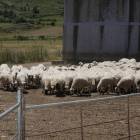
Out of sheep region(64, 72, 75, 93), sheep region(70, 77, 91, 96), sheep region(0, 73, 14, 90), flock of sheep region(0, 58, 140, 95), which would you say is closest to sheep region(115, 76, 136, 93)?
flock of sheep region(0, 58, 140, 95)

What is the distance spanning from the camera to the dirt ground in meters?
7.90

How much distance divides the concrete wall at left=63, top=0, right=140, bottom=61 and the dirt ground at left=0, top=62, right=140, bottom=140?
39.9ft

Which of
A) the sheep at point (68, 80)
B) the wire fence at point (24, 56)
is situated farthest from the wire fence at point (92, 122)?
the wire fence at point (24, 56)

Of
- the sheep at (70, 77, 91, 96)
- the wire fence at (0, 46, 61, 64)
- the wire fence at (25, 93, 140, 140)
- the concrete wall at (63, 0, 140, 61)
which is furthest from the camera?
the wire fence at (0, 46, 61, 64)

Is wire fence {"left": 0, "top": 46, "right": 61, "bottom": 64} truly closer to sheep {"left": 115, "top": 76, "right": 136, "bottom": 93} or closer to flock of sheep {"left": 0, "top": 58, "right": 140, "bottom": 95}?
flock of sheep {"left": 0, "top": 58, "right": 140, "bottom": 95}

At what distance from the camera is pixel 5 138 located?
7.59m

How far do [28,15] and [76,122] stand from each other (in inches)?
4290

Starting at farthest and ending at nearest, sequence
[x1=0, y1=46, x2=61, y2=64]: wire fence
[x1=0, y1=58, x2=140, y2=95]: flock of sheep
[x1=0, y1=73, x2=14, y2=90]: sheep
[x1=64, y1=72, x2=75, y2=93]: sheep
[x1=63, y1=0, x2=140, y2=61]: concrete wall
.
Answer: [x1=0, y1=46, x2=61, y2=64]: wire fence → [x1=63, y1=0, x2=140, y2=61]: concrete wall → [x1=0, y1=73, x2=14, y2=90]: sheep → [x1=64, y1=72, x2=75, y2=93]: sheep → [x1=0, y1=58, x2=140, y2=95]: flock of sheep

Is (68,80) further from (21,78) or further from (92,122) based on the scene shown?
(92,122)

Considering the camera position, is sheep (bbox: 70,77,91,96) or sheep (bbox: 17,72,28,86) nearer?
sheep (bbox: 70,77,91,96)

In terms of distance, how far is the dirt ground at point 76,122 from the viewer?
7898 millimetres

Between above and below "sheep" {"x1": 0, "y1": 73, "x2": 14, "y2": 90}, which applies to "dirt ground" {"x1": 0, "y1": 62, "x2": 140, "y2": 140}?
below

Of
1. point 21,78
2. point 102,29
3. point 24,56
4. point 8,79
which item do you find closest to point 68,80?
point 21,78

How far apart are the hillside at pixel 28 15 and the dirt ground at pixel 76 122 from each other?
2999 inches
